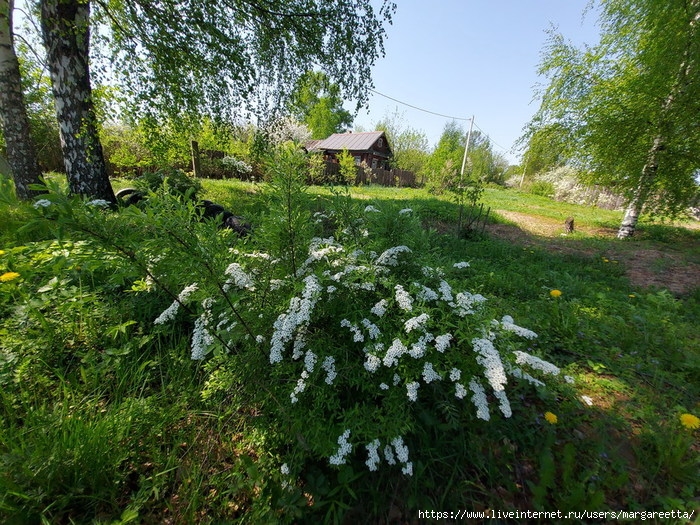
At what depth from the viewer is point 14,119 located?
374cm

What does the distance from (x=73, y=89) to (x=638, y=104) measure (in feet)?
35.6

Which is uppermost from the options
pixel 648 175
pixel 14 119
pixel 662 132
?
pixel 662 132

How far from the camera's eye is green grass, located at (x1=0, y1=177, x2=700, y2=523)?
1.13 meters

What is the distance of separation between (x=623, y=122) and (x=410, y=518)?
9.56 metres

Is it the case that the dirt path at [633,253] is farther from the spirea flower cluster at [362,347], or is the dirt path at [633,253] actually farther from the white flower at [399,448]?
the white flower at [399,448]

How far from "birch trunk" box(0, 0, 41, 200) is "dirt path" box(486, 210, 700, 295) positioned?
29.3ft

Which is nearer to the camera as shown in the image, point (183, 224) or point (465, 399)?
point (183, 224)

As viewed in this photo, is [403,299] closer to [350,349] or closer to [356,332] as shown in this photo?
[356,332]

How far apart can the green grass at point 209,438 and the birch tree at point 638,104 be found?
22.2 ft

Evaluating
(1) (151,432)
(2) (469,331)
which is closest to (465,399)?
(2) (469,331)

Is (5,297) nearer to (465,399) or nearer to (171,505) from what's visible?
(171,505)

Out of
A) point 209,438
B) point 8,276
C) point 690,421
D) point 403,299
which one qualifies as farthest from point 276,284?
point 690,421

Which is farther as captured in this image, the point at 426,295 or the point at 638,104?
the point at 638,104

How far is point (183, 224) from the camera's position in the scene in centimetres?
119
